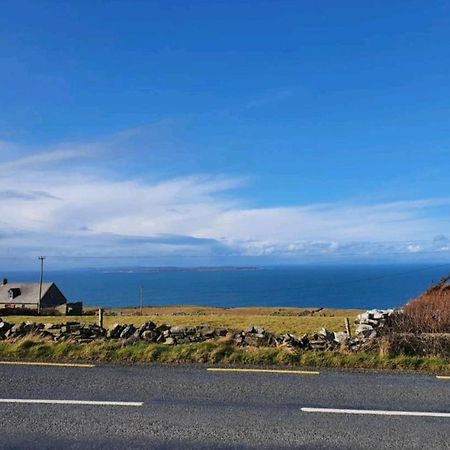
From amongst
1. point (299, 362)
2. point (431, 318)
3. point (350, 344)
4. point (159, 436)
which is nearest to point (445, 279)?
point (431, 318)

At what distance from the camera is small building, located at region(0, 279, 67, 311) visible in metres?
84.9

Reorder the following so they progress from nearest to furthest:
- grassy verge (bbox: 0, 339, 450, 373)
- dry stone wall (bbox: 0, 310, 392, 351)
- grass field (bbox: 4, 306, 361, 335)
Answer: grassy verge (bbox: 0, 339, 450, 373) < dry stone wall (bbox: 0, 310, 392, 351) < grass field (bbox: 4, 306, 361, 335)

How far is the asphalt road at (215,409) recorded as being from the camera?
23.6 feet

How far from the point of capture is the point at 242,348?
13.6 meters

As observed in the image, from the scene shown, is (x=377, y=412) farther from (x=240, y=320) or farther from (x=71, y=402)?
(x=240, y=320)

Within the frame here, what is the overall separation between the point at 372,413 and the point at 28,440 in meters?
5.68

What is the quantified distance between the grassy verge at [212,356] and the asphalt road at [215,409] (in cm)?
99

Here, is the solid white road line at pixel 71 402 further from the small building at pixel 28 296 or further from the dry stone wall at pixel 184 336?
the small building at pixel 28 296

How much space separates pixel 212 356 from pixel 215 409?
4.05 metres

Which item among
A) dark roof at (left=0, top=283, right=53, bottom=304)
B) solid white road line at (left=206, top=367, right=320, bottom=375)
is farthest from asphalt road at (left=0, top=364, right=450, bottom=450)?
dark roof at (left=0, top=283, right=53, bottom=304)

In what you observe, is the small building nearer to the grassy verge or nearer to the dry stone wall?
the dry stone wall

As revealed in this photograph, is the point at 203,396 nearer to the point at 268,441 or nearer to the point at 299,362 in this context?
the point at 268,441

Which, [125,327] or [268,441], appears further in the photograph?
[125,327]

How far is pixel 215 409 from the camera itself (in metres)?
8.62
